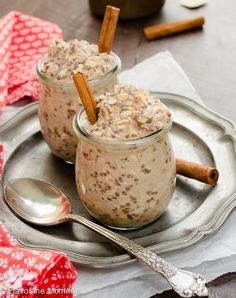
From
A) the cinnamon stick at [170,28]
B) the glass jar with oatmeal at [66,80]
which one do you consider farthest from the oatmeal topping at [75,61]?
the cinnamon stick at [170,28]

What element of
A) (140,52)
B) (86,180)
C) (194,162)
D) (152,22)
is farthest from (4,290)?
(152,22)

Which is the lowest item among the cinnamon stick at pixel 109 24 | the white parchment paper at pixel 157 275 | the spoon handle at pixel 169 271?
the white parchment paper at pixel 157 275

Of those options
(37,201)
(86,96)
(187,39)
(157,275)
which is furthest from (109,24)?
(187,39)

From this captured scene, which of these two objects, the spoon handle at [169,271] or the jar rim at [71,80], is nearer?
the spoon handle at [169,271]

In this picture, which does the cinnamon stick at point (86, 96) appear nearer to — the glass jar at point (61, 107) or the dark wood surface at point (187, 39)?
the glass jar at point (61, 107)

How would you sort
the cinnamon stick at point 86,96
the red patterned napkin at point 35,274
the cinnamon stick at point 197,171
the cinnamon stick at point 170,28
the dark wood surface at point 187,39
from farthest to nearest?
the cinnamon stick at point 170,28, the dark wood surface at point 187,39, the cinnamon stick at point 197,171, the cinnamon stick at point 86,96, the red patterned napkin at point 35,274

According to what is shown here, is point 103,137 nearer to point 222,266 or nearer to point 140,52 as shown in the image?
point 222,266

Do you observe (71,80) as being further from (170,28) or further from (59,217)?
(170,28)
